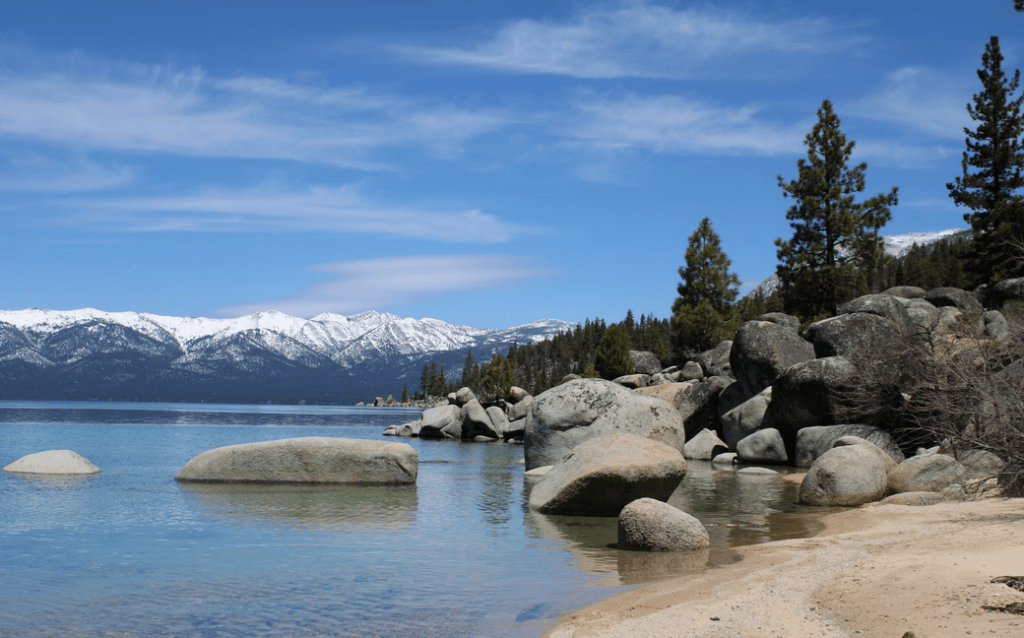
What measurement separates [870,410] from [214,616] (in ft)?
71.8

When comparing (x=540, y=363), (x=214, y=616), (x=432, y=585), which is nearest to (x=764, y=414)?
(x=432, y=585)

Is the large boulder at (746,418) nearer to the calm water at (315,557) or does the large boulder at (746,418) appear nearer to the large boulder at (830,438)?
the large boulder at (830,438)

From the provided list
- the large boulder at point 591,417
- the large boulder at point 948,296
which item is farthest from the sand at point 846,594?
the large boulder at point 948,296

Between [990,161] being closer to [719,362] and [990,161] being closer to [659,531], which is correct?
[719,362]

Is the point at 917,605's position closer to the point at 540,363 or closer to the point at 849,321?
the point at 849,321

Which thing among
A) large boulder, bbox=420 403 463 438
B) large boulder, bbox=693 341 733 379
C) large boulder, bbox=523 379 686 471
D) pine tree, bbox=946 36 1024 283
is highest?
pine tree, bbox=946 36 1024 283

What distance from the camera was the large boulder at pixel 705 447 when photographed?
113 ft

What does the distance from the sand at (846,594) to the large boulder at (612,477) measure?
12.3ft

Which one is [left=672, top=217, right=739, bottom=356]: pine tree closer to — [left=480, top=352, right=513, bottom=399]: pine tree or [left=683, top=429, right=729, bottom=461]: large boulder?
[left=683, top=429, right=729, bottom=461]: large boulder

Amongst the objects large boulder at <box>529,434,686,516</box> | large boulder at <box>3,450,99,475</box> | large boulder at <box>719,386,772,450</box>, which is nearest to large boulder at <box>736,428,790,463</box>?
large boulder at <box>719,386,772,450</box>

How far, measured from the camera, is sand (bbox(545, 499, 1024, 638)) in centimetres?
725

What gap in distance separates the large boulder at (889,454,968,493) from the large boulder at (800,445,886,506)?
0.36 m

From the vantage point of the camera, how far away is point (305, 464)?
2180cm

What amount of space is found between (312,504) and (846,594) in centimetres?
1249
